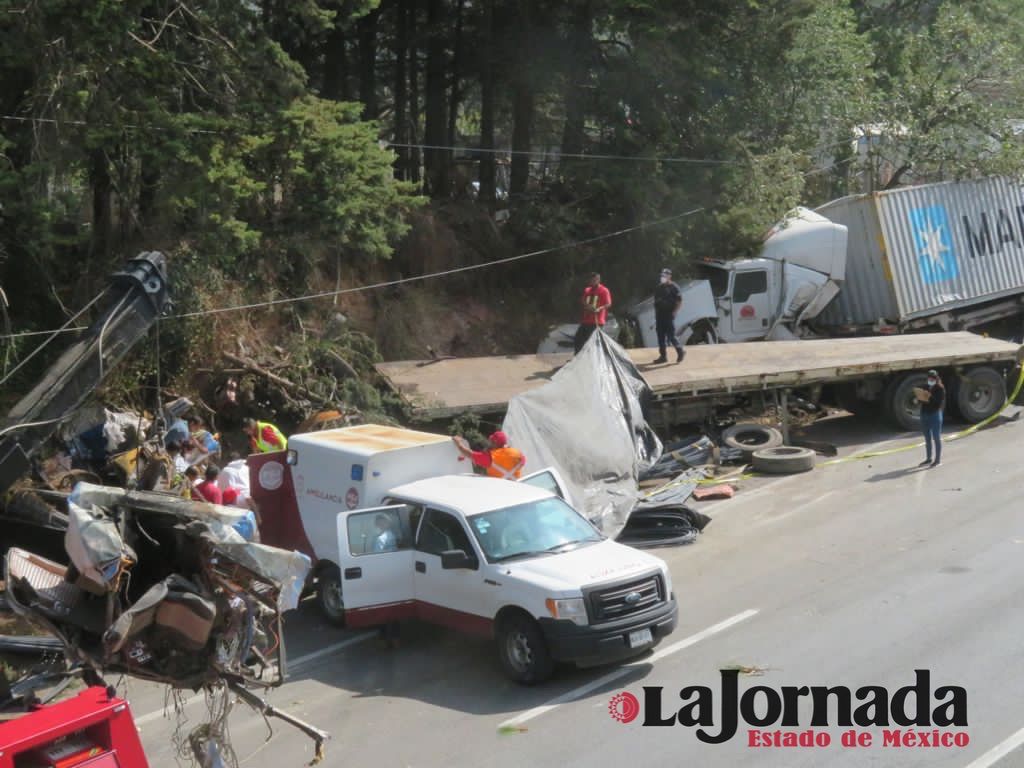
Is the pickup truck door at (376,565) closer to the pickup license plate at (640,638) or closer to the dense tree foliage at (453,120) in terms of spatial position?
the pickup license plate at (640,638)

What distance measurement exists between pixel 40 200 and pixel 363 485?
246 inches

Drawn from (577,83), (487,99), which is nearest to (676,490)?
(577,83)

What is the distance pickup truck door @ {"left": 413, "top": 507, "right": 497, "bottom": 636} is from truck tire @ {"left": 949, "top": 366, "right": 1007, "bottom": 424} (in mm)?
12620

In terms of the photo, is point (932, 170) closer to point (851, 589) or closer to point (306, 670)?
point (851, 589)

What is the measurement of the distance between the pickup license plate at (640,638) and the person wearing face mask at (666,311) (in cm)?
932

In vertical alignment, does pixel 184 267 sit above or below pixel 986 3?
below

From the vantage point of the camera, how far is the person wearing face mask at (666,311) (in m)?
18.5

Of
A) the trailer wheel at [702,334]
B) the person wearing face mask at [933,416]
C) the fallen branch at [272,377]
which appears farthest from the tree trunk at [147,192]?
the person wearing face mask at [933,416]

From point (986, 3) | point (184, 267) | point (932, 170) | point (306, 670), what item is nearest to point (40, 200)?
point (184, 267)

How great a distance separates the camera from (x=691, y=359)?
1914 cm

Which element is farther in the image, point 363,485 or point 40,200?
point 40,200

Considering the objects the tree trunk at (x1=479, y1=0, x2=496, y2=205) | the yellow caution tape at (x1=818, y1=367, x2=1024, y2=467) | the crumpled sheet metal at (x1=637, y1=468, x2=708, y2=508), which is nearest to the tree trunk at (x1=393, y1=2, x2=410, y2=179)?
the tree trunk at (x1=479, y1=0, x2=496, y2=205)

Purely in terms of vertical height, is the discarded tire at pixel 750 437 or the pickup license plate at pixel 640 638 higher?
the discarded tire at pixel 750 437

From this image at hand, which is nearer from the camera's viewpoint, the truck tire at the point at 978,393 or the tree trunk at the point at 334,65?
the truck tire at the point at 978,393
